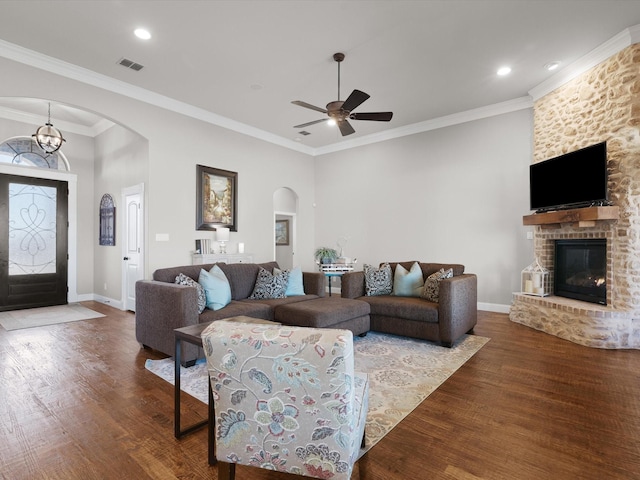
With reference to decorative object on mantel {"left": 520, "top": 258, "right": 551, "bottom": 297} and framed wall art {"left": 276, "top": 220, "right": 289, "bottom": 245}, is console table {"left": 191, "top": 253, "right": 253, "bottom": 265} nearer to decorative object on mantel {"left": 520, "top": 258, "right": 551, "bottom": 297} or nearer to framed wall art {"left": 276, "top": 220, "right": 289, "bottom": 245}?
framed wall art {"left": 276, "top": 220, "right": 289, "bottom": 245}

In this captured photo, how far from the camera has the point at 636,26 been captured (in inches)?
139

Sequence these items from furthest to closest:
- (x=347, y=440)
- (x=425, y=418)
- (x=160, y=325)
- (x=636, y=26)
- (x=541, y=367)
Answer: (x=636, y=26) → (x=160, y=325) → (x=541, y=367) → (x=425, y=418) → (x=347, y=440)

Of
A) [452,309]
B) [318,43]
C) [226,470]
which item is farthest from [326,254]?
[226,470]

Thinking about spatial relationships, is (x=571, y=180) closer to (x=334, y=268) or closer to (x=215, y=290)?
(x=334, y=268)

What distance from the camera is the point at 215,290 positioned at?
140 inches

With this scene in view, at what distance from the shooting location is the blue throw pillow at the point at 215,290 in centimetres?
352

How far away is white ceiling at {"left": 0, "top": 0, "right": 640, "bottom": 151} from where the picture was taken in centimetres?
319

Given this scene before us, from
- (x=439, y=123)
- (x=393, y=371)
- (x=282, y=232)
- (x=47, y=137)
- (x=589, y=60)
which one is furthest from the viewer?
(x=282, y=232)

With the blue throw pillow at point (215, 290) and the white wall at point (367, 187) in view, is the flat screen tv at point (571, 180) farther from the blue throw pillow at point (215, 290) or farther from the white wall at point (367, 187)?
the blue throw pillow at point (215, 290)

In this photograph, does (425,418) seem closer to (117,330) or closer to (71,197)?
(117,330)

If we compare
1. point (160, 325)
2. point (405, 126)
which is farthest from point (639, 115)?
point (160, 325)

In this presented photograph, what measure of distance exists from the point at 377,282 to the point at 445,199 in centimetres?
247

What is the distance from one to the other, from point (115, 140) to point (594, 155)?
292 inches

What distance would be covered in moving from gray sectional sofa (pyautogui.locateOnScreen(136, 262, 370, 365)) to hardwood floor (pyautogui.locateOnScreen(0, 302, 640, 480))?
35 centimetres
